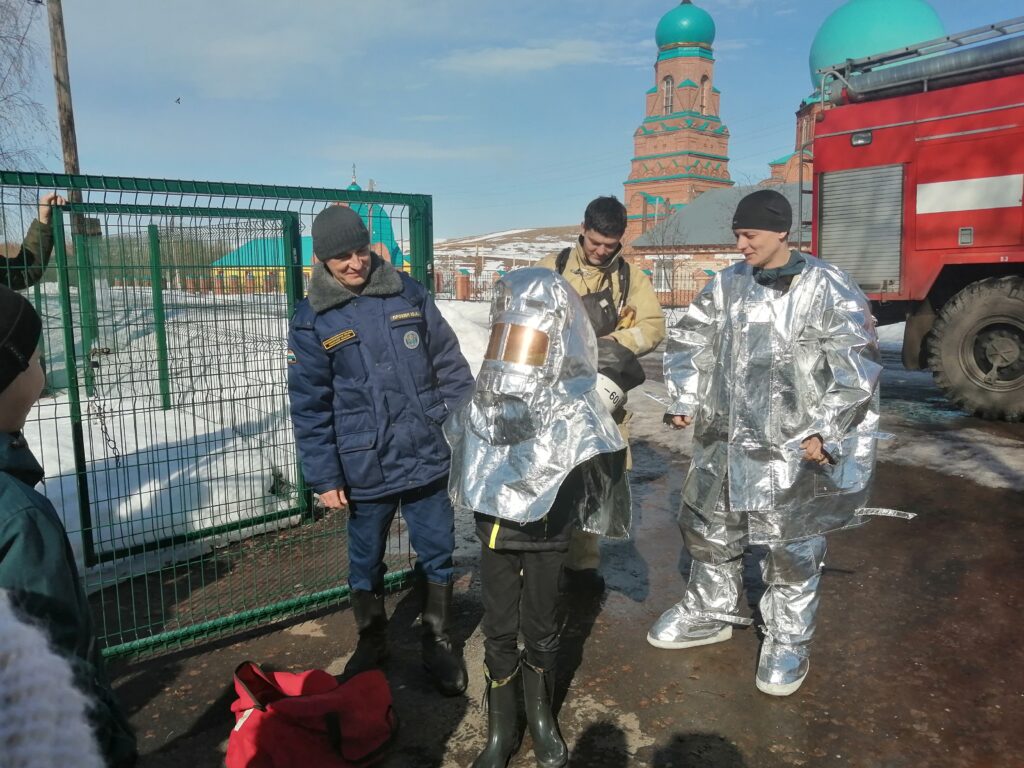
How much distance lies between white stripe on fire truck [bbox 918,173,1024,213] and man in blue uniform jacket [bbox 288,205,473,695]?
6.63 meters

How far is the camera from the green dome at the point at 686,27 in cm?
Answer: 4544

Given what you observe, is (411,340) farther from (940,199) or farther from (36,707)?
(940,199)

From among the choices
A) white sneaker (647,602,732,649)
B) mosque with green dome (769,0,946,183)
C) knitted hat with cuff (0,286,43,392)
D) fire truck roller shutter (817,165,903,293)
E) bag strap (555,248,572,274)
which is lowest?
white sneaker (647,602,732,649)

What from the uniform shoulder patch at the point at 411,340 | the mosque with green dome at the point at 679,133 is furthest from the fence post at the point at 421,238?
the mosque with green dome at the point at 679,133

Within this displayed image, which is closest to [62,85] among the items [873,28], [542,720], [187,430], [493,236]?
[187,430]

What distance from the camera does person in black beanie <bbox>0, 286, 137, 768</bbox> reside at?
108 centimetres

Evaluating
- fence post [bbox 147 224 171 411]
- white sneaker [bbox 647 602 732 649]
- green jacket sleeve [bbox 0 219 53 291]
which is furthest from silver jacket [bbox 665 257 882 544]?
green jacket sleeve [bbox 0 219 53 291]

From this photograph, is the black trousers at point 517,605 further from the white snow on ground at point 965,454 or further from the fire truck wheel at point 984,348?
the fire truck wheel at point 984,348

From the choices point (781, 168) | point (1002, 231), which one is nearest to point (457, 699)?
point (1002, 231)

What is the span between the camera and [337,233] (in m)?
2.75

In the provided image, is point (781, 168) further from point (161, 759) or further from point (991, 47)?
point (161, 759)

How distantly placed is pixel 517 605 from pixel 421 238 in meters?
2.17

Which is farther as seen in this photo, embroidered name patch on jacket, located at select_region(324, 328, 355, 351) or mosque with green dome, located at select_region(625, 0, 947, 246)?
mosque with green dome, located at select_region(625, 0, 947, 246)

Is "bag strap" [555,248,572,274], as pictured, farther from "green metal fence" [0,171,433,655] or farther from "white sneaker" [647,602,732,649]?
"white sneaker" [647,602,732,649]
